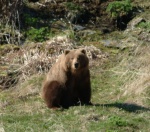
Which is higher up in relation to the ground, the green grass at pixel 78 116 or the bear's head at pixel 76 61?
the bear's head at pixel 76 61

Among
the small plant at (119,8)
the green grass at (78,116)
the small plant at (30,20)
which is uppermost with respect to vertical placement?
the small plant at (119,8)

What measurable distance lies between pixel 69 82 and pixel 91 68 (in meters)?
3.40

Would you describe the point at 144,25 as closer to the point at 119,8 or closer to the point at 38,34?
the point at 119,8

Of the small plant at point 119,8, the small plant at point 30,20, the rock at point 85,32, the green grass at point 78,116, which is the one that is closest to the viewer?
the green grass at point 78,116

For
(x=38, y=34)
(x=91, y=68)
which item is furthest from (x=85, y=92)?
(x=38, y=34)

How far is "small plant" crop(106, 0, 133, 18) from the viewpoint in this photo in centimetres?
1516

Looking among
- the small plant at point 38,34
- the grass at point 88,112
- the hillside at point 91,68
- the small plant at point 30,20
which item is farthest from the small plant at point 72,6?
the grass at point 88,112

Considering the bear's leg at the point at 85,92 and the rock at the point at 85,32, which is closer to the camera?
the bear's leg at the point at 85,92

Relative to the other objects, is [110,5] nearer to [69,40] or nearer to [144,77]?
[69,40]

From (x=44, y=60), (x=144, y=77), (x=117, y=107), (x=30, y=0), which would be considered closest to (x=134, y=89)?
(x=144, y=77)

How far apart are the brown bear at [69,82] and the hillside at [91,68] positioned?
224 millimetres

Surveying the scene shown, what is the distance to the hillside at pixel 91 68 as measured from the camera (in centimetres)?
839

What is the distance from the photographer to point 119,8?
49.9 feet

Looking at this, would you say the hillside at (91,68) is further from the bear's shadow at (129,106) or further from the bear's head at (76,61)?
the bear's head at (76,61)
